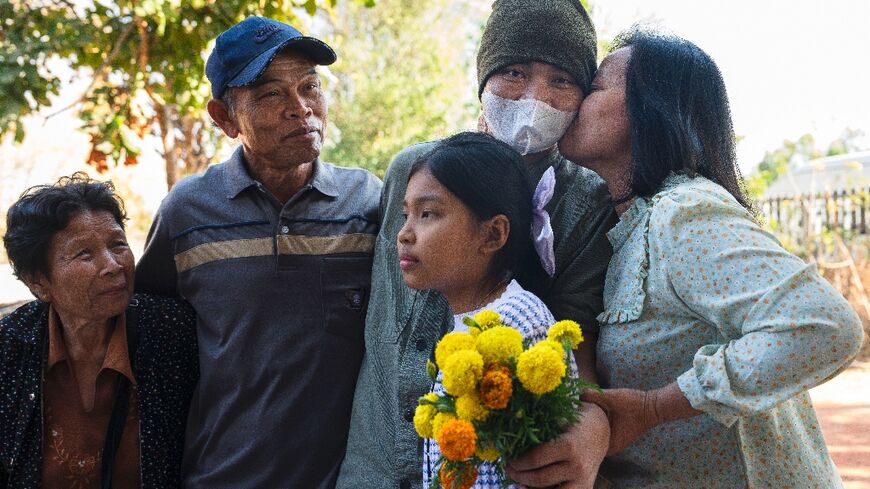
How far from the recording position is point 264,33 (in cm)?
286

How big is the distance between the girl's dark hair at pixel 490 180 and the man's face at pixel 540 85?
0.59ft

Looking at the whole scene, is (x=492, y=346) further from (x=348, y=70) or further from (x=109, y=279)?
(x=348, y=70)

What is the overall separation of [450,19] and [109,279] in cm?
2213

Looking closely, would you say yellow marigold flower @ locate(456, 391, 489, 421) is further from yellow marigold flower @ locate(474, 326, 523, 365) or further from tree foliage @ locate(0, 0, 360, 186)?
tree foliage @ locate(0, 0, 360, 186)

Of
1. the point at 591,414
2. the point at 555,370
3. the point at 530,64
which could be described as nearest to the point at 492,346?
the point at 555,370

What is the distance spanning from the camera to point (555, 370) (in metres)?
1.70

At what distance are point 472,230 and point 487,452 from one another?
2.32 ft

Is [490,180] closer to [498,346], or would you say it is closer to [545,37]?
[545,37]

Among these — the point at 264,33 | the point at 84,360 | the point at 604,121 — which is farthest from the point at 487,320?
the point at 84,360

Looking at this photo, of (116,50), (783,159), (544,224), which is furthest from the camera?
(783,159)

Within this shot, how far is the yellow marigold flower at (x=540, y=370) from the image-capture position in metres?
1.69

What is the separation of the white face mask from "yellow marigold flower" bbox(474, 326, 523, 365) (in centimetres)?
84

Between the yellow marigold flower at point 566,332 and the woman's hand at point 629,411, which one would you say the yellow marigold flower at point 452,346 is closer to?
the yellow marigold flower at point 566,332

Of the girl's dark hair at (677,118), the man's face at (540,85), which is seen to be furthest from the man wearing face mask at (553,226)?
the girl's dark hair at (677,118)
